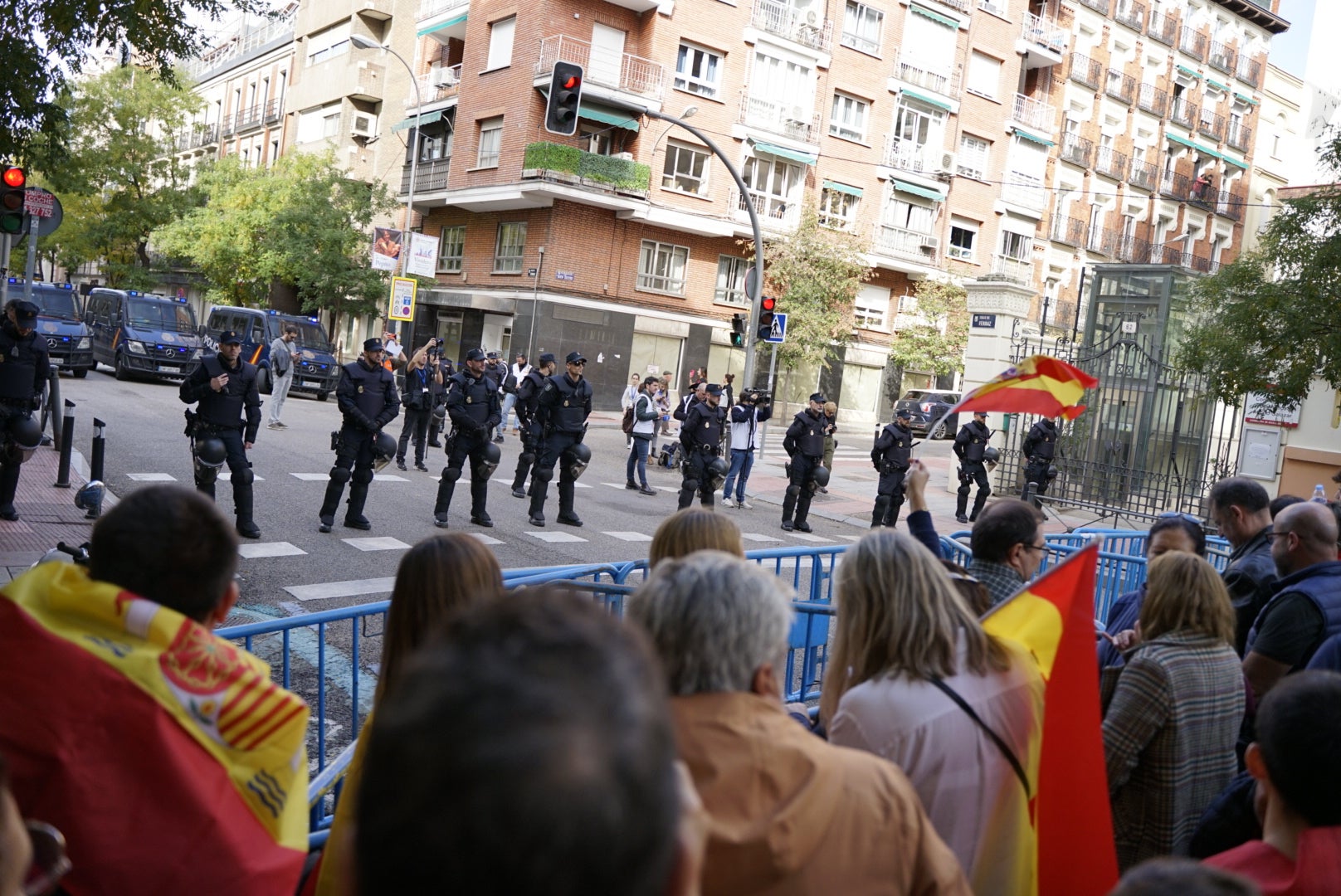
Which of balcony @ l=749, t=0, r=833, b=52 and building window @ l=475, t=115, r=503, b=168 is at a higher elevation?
balcony @ l=749, t=0, r=833, b=52

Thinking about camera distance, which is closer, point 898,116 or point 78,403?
point 78,403

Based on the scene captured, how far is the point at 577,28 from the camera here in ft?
110

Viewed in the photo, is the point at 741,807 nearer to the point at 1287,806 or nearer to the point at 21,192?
the point at 1287,806

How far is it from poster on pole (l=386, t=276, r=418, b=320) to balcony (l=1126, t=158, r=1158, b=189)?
113ft

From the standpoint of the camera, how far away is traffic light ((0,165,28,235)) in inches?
426

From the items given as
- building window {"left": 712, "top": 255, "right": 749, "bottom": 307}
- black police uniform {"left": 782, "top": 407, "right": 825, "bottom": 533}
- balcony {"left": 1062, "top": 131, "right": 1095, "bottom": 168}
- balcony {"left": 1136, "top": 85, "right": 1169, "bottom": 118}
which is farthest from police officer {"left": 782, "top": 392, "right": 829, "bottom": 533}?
balcony {"left": 1136, "top": 85, "right": 1169, "bottom": 118}

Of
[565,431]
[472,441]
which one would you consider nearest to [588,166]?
[565,431]

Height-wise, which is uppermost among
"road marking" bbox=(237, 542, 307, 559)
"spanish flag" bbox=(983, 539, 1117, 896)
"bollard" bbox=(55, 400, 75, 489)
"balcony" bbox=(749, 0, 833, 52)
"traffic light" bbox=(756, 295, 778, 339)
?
"balcony" bbox=(749, 0, 833, 52)

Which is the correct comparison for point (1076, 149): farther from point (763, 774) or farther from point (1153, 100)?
point (763, 774)

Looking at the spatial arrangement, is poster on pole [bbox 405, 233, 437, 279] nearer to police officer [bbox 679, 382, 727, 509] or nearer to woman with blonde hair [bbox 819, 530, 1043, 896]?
police officer [bbox 679, 382, 727, 509]

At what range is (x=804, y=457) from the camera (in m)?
15.1

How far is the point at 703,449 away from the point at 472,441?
3.85 metres

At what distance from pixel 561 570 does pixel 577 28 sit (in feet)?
102

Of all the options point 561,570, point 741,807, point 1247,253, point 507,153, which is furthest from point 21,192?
point 507,153
